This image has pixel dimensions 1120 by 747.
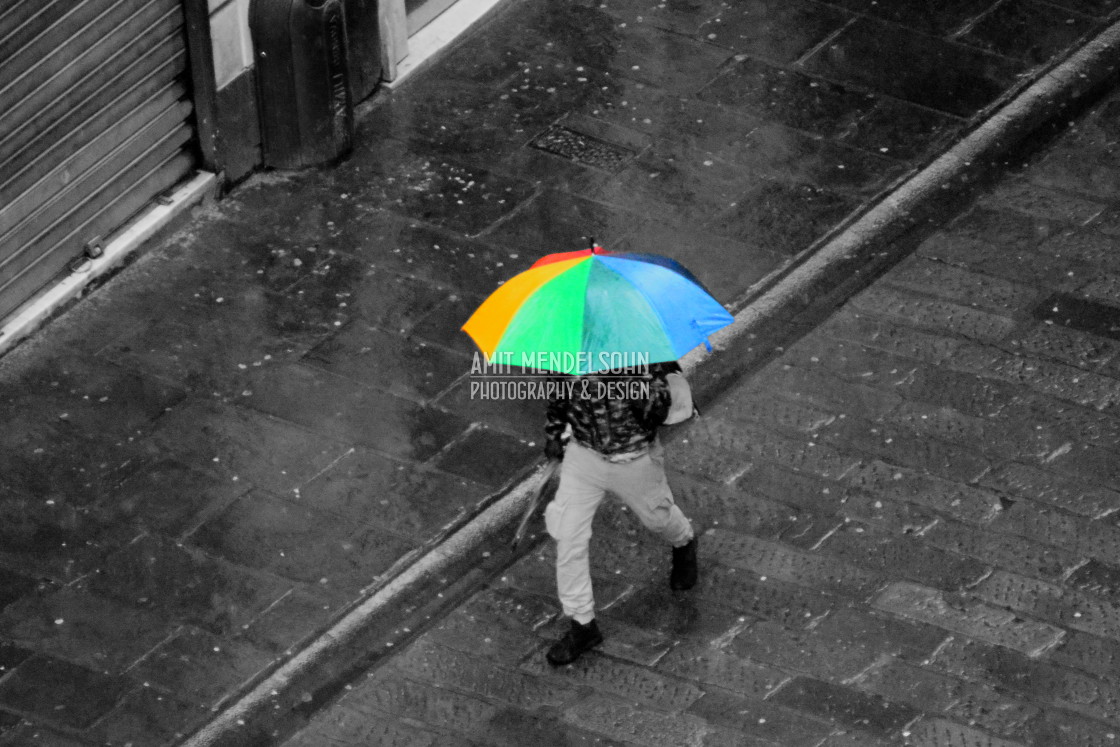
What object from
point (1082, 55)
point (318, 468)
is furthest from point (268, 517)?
point (1082, 55)

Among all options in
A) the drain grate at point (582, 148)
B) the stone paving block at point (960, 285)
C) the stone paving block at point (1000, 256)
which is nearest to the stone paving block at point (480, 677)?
the stone paving block at point (960, 285)

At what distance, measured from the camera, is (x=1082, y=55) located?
36.4ft

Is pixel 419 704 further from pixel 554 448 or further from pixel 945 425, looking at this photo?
pixel 945 425

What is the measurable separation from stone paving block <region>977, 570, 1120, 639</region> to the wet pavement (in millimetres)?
15

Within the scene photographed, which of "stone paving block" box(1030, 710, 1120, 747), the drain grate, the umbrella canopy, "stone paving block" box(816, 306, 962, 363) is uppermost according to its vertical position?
the umbrella canopy

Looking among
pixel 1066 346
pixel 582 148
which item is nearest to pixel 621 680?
pixel 1066 346

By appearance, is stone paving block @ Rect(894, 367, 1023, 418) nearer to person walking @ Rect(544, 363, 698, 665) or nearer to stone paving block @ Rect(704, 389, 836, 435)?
stone paving block @ Rect(704, 389, 836, 435)

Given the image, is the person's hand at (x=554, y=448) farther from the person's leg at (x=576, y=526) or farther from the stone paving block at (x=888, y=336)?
the stone paving block at (x=888, y=336)

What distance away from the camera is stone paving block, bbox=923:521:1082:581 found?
7816 millimetres

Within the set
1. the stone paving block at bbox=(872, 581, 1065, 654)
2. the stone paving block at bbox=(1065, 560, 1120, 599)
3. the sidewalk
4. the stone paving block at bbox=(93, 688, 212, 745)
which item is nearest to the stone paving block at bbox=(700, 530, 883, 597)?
the sidewalk

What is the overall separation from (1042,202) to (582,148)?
240 centimetres

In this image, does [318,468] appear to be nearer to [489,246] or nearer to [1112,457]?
[489,246]

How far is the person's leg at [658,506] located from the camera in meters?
7.05

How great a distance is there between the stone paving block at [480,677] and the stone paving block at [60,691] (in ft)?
3.56
